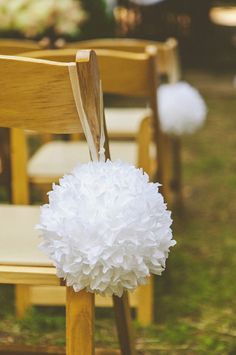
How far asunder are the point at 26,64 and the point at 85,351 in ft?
1.71

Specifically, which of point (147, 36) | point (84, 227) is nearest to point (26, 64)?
point (84, 227)

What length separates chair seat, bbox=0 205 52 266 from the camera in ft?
5.24

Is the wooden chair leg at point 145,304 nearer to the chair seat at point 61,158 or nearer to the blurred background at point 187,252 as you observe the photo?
the blurred background at point 187,252

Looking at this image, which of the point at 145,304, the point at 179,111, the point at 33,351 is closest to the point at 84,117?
the point at 33,351

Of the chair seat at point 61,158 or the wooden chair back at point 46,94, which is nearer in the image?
the wooden chair back at point 46,94

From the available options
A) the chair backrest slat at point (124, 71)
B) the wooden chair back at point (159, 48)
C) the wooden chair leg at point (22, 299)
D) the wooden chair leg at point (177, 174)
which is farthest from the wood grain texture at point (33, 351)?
the wooden chair leg at point (177, 174)

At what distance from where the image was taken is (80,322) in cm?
138

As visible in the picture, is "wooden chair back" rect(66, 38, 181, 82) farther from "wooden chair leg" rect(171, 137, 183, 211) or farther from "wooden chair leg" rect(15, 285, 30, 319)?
"wooden chair leg" rect(15, 285, 30, 319)

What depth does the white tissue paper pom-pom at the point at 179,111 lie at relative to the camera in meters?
2.93

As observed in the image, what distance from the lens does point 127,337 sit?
1.74 meters

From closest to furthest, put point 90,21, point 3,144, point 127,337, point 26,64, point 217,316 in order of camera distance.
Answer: point 26,64, point 127,337, point 217,316, point 3,144, point 90,21

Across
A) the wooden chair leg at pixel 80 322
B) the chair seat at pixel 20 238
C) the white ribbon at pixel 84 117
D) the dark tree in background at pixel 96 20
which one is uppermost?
the dark tree in background at pixel 96 20

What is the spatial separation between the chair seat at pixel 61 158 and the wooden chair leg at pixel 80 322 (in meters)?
1.14

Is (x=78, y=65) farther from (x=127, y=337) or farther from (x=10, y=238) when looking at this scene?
(x=127, y=337)
